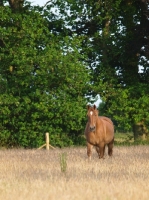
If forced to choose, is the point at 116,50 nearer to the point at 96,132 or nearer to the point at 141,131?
the point at 141,131

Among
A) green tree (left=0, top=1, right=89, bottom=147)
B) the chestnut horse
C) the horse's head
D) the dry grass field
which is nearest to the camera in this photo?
the dry grass field

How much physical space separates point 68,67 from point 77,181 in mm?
20835

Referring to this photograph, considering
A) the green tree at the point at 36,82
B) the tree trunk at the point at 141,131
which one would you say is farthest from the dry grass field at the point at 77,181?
the tree trunk at the point at 141,131

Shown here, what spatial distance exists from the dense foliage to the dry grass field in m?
13.7

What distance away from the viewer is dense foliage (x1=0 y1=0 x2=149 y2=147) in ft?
118

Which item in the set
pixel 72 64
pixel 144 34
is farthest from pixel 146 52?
pixel 72 64

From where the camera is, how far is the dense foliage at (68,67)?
35969mm

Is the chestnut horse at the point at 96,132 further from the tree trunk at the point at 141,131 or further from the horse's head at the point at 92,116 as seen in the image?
the tree trunk at the point at 141,131

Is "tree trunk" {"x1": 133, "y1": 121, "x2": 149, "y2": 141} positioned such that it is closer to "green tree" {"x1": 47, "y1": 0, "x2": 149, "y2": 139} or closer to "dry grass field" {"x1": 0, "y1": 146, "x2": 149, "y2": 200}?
"green tree" {"x1": 47, "y1": 0, "x2": 149, "y2": 139}

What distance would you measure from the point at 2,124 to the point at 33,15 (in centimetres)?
531

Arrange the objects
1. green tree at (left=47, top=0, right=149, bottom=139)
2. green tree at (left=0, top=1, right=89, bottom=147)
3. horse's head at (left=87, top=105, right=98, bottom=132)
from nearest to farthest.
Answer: horse's head at (left=87, top=105, right=98, bottom=132) → green tree at (left=0, top=1, right=89, bottom=147) → green tree at (left=47, top=0, right=149, bottom=139)

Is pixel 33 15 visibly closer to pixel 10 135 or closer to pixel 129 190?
pixel 10 135

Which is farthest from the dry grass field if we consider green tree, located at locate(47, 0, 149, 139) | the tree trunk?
the tree trunk

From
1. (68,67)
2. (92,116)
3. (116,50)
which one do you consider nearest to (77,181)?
(92,116)
